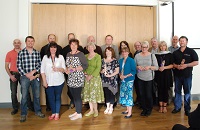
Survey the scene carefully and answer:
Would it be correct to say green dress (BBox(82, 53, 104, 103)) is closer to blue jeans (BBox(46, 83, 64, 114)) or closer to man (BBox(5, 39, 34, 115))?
blue jeans (BBox(46, 83, 64, 114))

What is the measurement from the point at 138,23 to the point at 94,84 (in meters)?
2.05

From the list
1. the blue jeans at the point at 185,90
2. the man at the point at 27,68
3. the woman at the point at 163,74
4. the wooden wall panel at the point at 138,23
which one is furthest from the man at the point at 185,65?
the man at the point at 27,68

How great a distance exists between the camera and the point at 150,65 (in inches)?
128

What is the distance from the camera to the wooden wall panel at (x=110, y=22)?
420cm

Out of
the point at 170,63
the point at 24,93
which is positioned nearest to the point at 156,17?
the point at 170,63

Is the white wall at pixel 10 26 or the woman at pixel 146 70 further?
the white wall at pixel 10 26

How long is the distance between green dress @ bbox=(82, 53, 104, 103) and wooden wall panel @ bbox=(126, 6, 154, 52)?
1.43 meters

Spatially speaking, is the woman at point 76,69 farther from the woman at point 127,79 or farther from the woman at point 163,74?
the woman at point 163,74

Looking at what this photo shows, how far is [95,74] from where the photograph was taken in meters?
3.26

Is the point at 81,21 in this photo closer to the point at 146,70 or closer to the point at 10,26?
the point at 10,26

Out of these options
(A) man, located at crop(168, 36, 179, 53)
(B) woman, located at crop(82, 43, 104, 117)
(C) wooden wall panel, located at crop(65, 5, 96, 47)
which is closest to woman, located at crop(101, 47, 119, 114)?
(B) woman, located at crop(82, 43, 104, 117)

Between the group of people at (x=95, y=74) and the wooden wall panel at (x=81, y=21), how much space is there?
0.92 metres

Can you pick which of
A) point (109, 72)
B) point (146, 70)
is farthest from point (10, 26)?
point (146, 70)

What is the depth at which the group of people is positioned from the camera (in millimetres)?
3133
